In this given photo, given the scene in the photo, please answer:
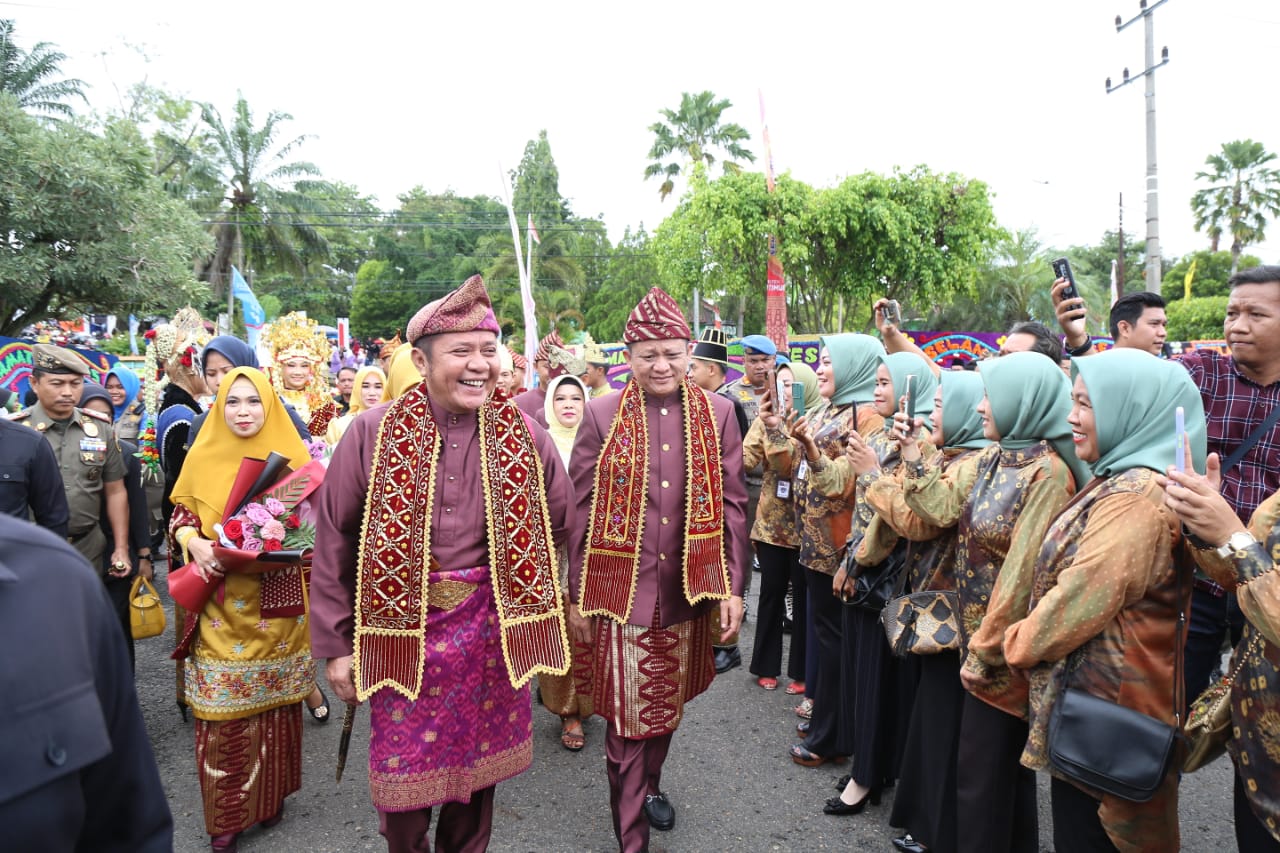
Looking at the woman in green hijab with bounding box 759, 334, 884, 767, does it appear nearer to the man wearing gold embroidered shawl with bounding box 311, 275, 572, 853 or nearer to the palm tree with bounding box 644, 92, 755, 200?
the man wearing gold embroidered shawl with bounding box 311, 275, 572, 853

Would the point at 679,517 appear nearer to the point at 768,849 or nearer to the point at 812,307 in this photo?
the point at 768,849

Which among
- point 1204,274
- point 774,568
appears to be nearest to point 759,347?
point 774,568

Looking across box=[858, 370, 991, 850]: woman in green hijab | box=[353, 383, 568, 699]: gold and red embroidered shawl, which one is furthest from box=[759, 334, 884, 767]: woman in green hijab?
box=[353, 383, 568, 699]: gold and red embroidered shawl

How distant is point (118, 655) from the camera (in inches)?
45.5

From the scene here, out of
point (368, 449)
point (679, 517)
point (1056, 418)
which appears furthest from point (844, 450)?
point (368, 449)

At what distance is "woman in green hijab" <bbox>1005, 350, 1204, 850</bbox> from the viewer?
2.21 meters

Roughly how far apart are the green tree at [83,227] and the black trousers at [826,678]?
16.1 m

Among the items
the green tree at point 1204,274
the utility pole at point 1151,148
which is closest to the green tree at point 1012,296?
the green tree at point 1204,274

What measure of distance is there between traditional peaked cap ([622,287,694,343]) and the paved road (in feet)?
7.00

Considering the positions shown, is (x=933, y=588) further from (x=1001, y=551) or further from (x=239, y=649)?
(x=239, y=649)

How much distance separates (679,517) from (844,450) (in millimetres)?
1189

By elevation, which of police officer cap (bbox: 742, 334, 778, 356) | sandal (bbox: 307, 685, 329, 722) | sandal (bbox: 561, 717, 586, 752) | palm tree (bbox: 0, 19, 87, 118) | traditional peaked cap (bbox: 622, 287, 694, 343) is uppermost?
palm tree (bbox: 0, 19, 87, 118)

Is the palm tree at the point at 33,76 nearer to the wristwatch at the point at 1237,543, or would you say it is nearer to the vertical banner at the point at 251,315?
the vertical banner at the point at 251,315

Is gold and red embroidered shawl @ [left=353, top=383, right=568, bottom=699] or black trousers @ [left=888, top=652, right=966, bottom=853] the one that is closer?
gold and red embroidered shawl @ [left=353, top=383, right=568, bottom=699]
